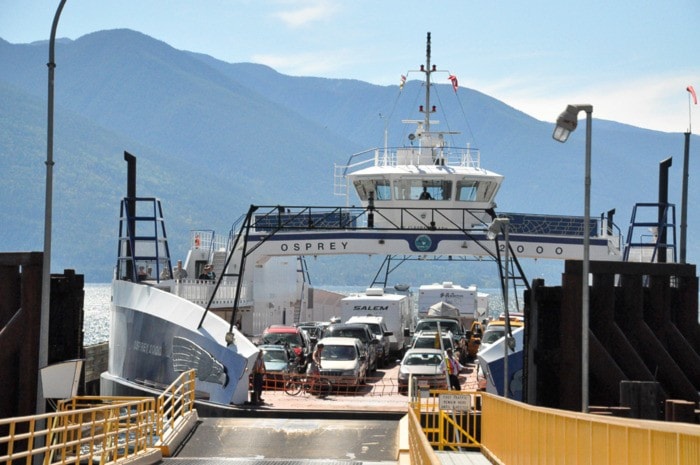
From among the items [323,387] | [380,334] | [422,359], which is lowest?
[323,387]

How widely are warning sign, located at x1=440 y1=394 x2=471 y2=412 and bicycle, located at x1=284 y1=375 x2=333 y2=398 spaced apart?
751 cm

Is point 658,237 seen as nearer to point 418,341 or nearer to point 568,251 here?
point 568,251

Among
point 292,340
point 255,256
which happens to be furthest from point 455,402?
point 292,340

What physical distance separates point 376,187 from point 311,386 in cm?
941

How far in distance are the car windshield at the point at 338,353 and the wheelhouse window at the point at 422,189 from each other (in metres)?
6.71

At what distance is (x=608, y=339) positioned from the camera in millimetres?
23203

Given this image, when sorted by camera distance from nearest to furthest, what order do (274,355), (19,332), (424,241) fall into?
(19,332) → (424,241) → (274,355)

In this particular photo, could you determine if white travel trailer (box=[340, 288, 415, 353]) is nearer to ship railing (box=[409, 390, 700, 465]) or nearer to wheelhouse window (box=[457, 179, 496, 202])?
wheelhouse window (box=[457, 179, 496, 202])

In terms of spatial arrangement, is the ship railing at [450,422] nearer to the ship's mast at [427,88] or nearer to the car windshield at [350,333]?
the car windshield at [350,333]

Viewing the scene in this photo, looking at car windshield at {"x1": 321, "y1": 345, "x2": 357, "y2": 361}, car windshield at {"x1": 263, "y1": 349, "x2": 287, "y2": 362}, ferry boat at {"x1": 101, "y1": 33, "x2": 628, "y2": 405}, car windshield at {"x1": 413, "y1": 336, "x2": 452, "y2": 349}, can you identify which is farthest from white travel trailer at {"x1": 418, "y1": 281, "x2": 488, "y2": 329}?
car windshield at {"x1": 321, "y1": 345, "x2": 357, "y2": 361}

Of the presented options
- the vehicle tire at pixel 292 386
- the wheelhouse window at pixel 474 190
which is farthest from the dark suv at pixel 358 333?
the wheelhouse window at pixel 474 190

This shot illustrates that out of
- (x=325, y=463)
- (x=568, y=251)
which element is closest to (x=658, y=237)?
(x=568, y=251)

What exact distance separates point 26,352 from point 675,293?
13.6 m

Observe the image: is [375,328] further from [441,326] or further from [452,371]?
[452,371]
